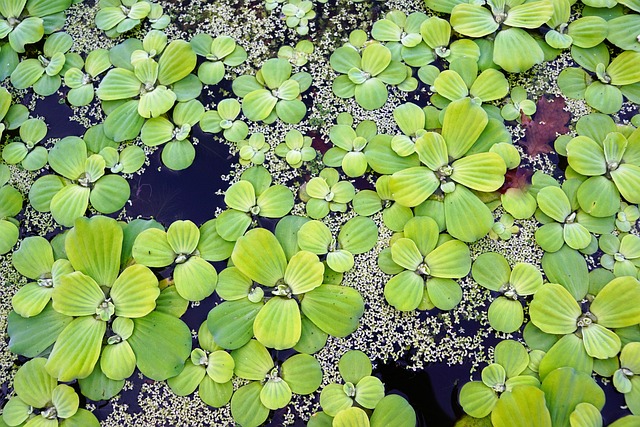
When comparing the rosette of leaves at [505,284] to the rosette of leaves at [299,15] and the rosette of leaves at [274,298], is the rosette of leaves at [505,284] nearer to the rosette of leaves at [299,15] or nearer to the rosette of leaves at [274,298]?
the rosette of leaves at [274,298]

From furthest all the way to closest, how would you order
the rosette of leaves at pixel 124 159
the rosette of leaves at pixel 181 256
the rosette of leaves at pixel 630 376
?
the rosette of leaves at pixel 124 159 < the rosette of leaves at pixel 181 256 < the rosette of leaves at pixel 630 376

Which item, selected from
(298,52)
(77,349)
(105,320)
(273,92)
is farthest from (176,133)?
(77,349)

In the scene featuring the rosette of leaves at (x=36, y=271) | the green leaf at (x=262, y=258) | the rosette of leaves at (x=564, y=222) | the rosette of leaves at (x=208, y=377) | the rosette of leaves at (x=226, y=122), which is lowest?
the rosette of leaves at (x=208, y=377)

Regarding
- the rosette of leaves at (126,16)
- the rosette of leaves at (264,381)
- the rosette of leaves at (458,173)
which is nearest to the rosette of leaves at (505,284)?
the rosette of leaves at (458,173)

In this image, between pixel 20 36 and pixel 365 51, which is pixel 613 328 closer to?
pixel 365 51

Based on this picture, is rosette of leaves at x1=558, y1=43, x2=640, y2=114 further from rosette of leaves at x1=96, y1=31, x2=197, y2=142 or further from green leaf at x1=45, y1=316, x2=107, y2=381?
green leaf at x1=45, y1=316, x2=107, y2=381

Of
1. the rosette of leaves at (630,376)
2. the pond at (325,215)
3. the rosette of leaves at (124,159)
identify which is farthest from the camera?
the rosette of leaves at (124,159)

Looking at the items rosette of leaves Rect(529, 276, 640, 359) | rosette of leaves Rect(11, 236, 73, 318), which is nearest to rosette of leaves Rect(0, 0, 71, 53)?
rosette of leaves Rect(11, 236, 73, 318)
